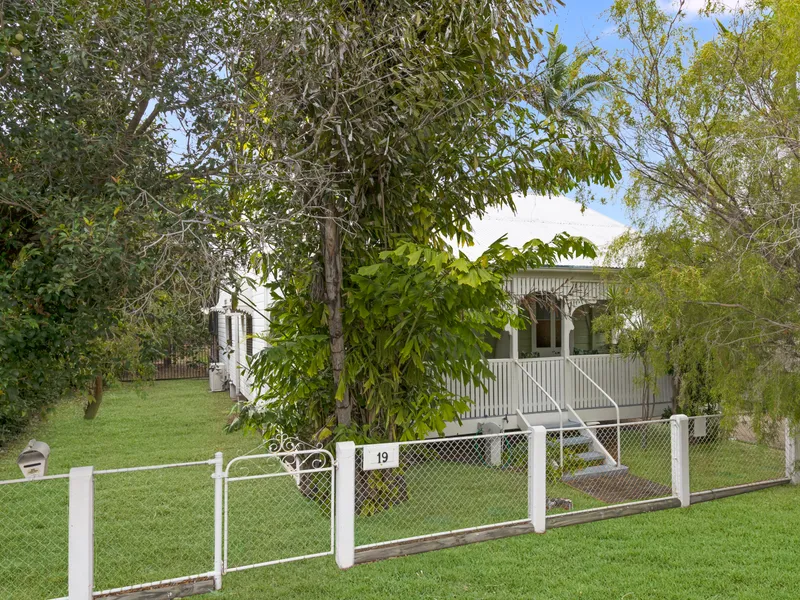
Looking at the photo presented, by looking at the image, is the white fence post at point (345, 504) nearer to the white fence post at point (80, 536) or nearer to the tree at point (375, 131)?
the tree at point (375, 131)

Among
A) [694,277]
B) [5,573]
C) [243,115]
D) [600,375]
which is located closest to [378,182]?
[243,115]

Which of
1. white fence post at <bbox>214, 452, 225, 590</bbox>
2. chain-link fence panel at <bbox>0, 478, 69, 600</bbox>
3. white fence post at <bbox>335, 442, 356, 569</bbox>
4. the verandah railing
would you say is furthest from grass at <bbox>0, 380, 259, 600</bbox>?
the verandah railing

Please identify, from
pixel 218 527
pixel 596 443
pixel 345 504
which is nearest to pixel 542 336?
pixel 596 443

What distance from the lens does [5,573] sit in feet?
17.3

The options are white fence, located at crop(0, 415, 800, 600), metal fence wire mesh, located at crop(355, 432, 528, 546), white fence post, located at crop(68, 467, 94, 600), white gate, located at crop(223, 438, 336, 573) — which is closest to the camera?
white fence post, located at crop(68, 467, 94, 600)

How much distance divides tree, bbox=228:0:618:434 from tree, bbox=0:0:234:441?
52 centimetres

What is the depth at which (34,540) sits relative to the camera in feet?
19.8

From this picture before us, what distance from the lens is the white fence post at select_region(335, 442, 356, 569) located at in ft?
17.7

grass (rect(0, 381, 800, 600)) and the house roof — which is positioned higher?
the house roof

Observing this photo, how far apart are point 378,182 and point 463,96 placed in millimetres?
1172

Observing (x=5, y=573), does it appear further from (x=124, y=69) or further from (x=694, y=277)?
(x=694, y=277)

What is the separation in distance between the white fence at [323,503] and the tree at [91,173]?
1.09 m

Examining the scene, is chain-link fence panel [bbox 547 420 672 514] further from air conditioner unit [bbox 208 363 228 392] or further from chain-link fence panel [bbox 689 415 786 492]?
air conditioner unit [bbox 208 363 228 392]

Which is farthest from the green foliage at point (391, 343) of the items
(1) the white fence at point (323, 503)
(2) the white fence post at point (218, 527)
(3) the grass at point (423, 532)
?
(2) the white fence post at point (218, 527)
